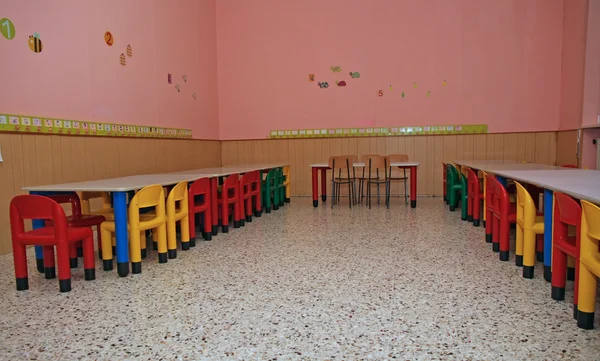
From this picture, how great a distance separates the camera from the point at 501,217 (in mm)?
3377

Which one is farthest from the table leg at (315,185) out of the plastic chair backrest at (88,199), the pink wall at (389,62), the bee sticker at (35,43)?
the bee sticker at (35,43)

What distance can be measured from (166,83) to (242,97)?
80.2 inches

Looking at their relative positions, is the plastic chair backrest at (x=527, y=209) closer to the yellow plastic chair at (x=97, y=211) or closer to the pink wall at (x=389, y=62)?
the yellow plastic chair at (x=97, y=211)

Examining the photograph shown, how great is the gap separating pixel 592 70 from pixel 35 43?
22.0ft

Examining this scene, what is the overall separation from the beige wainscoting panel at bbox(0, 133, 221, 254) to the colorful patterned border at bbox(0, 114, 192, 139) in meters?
0.06

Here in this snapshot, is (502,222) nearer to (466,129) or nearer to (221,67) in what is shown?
(466,129)

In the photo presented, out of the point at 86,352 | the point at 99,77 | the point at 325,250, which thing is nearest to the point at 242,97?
the point at 99,77

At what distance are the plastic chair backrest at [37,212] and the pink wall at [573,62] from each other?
6.65 meters

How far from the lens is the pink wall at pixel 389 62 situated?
7.20 metres

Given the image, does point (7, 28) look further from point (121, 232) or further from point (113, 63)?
point (121, 232)

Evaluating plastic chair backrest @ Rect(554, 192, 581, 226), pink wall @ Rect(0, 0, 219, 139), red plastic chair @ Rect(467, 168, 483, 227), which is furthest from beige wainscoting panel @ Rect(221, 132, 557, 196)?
plastic chair backrest @ Rect(554, 192, 581, 226)

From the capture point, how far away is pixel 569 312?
7.48 feet

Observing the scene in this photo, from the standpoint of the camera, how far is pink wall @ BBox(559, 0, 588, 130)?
20.6ft

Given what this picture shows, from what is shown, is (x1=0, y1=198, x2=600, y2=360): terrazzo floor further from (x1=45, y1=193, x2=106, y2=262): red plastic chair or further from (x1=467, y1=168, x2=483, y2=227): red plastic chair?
(x1=467, y1=168, x2=483, y2=227): red plastic chair
